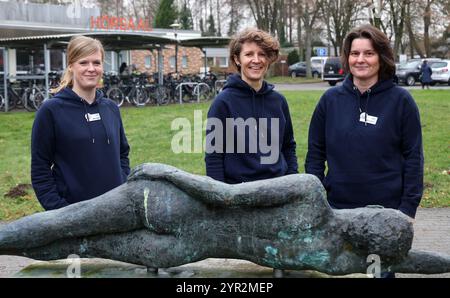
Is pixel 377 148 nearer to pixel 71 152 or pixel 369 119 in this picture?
pixel 369 119

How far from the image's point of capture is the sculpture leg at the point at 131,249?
3213 mm

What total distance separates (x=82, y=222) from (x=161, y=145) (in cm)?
883

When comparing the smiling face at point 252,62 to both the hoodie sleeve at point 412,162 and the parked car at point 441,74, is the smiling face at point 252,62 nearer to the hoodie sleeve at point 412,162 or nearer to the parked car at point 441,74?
the hoodie sleeve at point 412,162

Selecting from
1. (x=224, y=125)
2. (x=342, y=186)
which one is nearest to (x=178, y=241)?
(x=224, y=125)

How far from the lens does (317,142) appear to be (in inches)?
141

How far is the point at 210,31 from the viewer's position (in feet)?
187

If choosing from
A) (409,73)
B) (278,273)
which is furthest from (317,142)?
(409,73)

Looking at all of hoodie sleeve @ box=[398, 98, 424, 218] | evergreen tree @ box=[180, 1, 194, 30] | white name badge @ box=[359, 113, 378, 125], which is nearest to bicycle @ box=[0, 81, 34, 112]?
white name badge @ box=[359, 113, 378, 125]

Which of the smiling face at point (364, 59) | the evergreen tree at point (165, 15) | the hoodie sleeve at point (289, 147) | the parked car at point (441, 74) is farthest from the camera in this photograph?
the evergreen tree at point (165, 15)

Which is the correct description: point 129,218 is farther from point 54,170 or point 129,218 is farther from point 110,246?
point 54,170

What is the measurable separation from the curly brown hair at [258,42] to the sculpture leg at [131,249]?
108cm

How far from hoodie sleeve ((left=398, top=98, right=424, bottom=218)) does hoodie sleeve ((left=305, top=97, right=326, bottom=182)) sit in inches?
17.6

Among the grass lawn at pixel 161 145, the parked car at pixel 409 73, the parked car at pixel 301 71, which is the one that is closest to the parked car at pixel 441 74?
the parked car at pixel 409 73

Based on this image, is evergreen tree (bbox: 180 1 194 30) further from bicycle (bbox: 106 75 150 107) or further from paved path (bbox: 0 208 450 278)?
paved path (bbox: 0 208 450 278)
